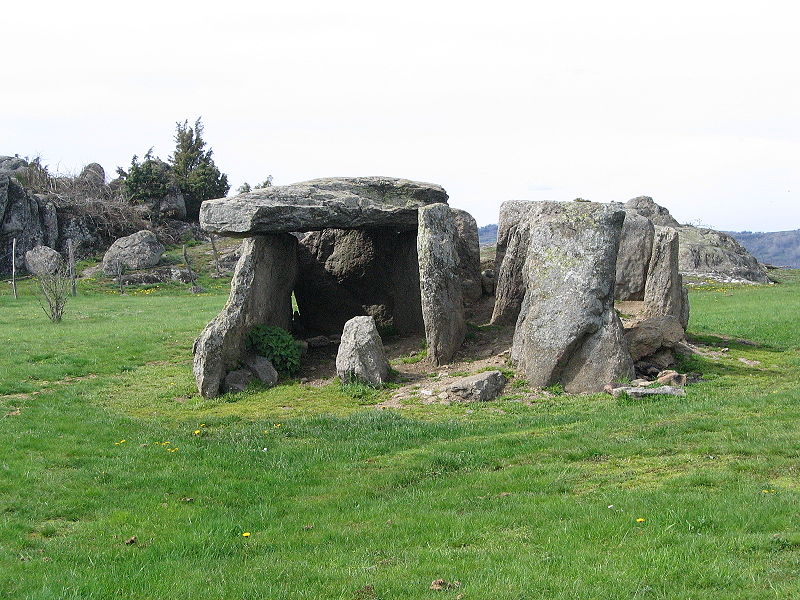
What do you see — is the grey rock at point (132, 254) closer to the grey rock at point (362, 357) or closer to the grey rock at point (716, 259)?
the grey rock at point (716, 259)

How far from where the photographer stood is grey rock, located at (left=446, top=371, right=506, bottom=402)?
15023 millimetres

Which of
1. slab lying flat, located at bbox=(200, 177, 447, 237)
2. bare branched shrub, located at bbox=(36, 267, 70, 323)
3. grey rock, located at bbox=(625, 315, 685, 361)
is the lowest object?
grey rock, located at bbox=(625, 315, 685, 361)

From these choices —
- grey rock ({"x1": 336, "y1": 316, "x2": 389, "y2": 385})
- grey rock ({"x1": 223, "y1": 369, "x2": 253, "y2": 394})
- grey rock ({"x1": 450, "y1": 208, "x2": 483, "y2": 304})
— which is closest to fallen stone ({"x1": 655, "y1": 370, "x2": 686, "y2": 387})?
grey rock ({"x1": 336, "y1": 316, "x2": 389, "y2": 385})

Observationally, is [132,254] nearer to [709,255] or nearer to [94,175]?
[94,175]

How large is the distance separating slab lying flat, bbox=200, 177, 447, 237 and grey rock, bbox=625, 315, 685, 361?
5.88 m

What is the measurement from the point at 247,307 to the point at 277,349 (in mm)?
1070

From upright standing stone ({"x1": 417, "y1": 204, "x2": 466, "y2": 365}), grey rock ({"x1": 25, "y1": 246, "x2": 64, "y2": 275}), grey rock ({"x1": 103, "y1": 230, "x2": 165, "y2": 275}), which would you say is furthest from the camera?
grey rock ({"x1": 103, "y1": 230, "x2": 165, "y2": 275})

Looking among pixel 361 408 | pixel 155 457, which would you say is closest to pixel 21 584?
pixel 155 457

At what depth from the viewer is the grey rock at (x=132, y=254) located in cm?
4544

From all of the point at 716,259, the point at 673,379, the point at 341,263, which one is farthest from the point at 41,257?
the point at 716,259

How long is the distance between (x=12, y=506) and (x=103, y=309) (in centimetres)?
2419

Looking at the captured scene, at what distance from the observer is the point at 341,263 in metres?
22.3

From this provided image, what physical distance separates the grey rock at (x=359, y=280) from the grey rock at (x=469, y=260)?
116cm

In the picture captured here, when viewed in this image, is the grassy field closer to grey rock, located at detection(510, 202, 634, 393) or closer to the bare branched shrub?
grey rock, located at detection(510, 202, 634, 393)
